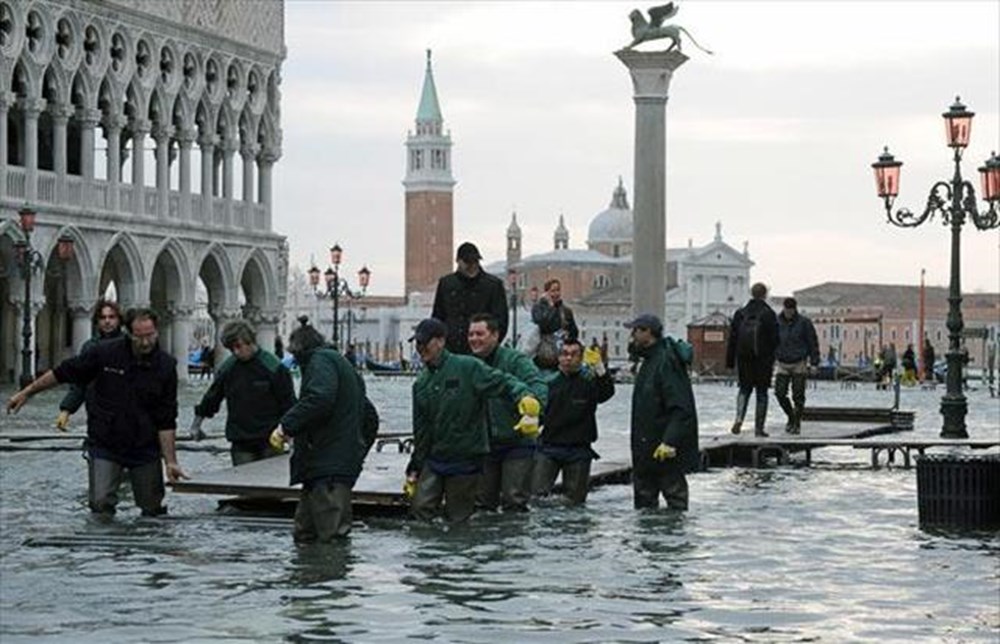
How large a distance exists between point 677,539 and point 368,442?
193 cm

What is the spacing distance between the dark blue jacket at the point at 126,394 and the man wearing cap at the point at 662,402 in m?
2.97

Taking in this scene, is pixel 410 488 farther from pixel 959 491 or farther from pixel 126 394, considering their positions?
pixel 959 491

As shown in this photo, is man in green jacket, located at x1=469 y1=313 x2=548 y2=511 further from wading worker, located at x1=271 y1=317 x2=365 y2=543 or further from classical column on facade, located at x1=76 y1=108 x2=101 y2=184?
classical column on facade, located at x1=76 y1=108 x2=101 y2=184

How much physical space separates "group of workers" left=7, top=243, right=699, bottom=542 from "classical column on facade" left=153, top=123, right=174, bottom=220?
41.4 m

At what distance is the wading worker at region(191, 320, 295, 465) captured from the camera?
14.7 m

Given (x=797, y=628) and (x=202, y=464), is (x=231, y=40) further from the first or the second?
(x=797, y=628)

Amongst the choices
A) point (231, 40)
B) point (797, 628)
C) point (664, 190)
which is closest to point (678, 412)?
point (797, 628)

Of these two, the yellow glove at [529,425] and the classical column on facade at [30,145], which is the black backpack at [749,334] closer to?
the yellow glove at [529,425]

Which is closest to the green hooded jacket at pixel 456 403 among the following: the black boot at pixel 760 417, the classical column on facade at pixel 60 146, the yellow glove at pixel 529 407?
the yellow glove at pixel 529 407

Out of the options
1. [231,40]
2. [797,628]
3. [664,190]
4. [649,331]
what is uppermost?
[231,40]

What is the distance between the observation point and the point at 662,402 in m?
15.0

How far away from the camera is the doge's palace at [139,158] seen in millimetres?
51219

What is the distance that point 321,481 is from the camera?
512 inches

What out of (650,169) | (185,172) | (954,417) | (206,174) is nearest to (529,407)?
(954,417)
